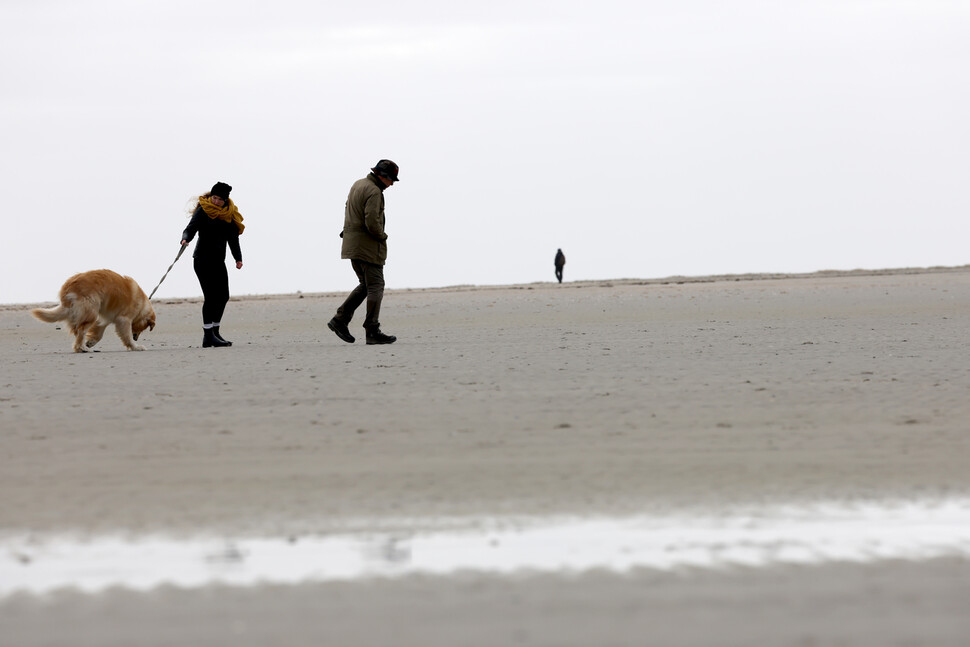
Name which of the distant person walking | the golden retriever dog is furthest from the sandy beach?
the distant person walking

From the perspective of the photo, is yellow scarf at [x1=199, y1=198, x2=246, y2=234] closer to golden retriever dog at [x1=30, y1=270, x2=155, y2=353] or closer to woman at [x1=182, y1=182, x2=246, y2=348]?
woman at [x1=182, y1=182, x2=246, y2=348]

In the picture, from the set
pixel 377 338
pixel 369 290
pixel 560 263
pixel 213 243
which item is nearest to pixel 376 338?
pixel 377 338

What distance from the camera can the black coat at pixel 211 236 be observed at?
12742mm

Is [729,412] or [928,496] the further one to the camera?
[729,412]

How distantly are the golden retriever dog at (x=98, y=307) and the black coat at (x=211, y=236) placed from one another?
2.72ft

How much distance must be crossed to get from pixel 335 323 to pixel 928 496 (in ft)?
28.2

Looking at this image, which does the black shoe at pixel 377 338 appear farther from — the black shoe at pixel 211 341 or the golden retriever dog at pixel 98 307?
the golden retriever dog at pixel 98 307

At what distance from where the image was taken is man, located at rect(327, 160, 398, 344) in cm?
1235

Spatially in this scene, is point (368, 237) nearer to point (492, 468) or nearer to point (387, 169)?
point (387, 169)

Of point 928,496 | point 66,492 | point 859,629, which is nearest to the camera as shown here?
point 859,629

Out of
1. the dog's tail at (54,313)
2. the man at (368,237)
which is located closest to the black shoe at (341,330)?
the man at (368,237)

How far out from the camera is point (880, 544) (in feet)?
13.1

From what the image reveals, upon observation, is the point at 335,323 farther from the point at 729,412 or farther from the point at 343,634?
the point at 343,634

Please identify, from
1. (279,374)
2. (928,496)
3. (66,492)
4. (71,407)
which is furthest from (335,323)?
(928,496)
